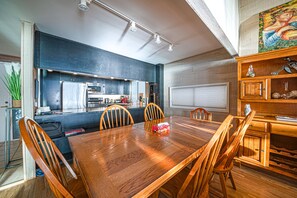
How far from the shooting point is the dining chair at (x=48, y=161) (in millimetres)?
500

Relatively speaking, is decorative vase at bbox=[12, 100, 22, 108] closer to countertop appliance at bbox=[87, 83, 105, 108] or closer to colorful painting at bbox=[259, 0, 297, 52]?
countertop appliance at bbox=[87, 83, 105, 108]

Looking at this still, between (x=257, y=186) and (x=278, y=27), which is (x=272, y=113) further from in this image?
(x=278, y=27)

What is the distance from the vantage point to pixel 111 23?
1.72 metres

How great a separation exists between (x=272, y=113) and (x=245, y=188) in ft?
4.63

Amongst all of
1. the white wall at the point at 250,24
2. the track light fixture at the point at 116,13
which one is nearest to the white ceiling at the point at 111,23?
the track light fixture at the point at 116,13

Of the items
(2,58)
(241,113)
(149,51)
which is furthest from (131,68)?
(2,58)

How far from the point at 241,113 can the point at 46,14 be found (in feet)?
11.8

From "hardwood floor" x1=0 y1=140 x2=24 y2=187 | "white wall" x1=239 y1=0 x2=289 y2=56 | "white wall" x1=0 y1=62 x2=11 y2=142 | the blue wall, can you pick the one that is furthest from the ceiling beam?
"white wall" x1=0 y1=62 x2=11 y2=142

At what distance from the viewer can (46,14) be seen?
5.11 feet

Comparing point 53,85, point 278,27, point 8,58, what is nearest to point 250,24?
point 278,27

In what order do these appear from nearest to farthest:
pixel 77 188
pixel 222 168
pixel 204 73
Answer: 1. pixel 77 188
2. pixel 222 168
3. pixel 204 73

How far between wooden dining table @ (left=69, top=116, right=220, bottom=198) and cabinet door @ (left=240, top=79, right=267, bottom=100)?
1.44 m

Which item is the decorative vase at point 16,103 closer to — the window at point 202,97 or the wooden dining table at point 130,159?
the wooden dining table at point 130,159

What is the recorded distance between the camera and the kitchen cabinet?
1661mm
